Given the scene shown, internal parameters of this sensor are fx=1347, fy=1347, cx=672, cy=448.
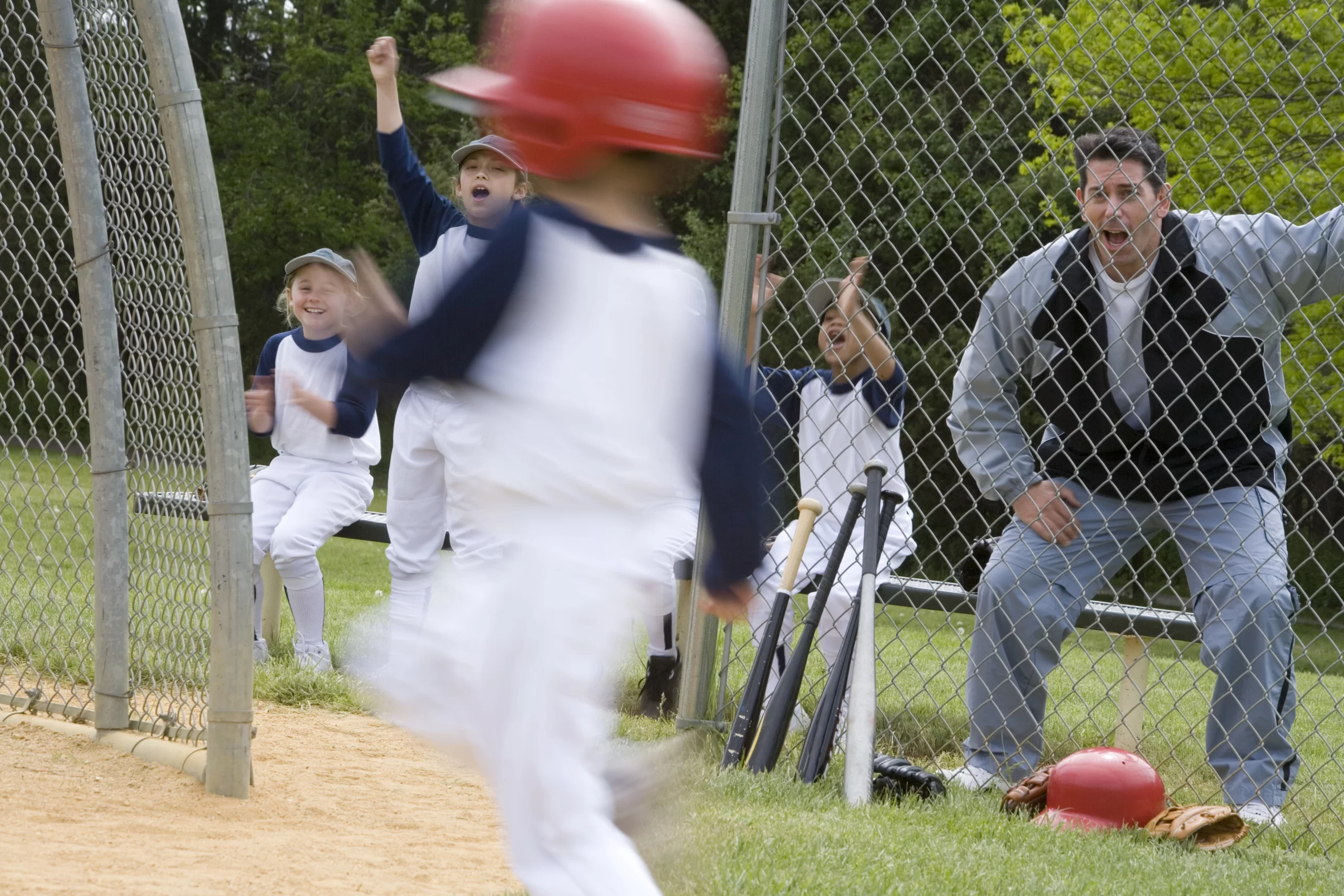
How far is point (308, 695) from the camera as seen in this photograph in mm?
5141

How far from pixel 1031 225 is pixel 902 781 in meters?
1.73

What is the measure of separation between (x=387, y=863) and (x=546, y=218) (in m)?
1.81

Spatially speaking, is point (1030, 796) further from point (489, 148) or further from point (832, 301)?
point (489, 148)

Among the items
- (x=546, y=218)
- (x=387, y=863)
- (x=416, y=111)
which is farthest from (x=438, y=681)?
(x=416, y=111)

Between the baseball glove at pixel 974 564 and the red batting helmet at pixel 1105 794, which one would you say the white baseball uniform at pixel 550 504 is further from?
the baseball glove at pixel 974 564

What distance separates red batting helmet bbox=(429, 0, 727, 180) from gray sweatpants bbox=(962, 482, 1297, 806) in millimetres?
2867

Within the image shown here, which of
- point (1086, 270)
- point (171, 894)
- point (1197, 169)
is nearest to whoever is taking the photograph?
point (171, 894)

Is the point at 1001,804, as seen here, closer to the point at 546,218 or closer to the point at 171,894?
the point at 171,894

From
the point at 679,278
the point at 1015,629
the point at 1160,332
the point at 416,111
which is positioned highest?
the point at 679,278

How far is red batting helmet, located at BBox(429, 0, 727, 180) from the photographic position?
76.7 inches

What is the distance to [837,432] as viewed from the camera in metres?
5.88

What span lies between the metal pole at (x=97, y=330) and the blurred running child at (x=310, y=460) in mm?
1759

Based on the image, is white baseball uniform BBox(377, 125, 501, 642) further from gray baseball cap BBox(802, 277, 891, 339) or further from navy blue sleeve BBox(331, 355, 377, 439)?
gray baseball cap BBox(802, 277, 891, 339)

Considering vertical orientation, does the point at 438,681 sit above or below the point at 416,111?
above
